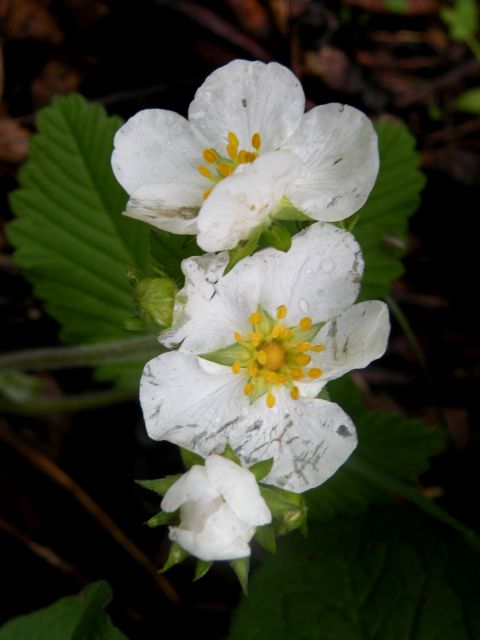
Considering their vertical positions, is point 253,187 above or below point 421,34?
above

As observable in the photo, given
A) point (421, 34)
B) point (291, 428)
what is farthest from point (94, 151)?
point (421, 34)

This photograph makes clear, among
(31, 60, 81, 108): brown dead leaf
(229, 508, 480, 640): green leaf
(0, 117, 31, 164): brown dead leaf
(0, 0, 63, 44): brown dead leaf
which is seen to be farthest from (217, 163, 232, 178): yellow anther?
(0, 0, 63, 44): brown dead leaf

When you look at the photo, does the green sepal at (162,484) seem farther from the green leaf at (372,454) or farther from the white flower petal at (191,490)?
the green leaf at (372,454)

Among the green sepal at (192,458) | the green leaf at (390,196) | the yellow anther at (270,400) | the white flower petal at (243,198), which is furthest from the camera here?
the green leaf at (390,196)

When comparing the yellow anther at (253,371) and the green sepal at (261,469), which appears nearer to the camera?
the green sepal at (261,469)

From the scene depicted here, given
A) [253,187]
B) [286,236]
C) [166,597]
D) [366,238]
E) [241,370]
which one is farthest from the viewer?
[166,597]

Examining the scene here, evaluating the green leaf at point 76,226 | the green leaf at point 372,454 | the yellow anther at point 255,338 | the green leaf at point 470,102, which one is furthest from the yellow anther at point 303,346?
the green leaf at point 470,102

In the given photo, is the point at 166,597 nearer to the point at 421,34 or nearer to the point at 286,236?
the point at 286,236

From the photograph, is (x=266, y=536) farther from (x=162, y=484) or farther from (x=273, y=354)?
(x=273, y=354)

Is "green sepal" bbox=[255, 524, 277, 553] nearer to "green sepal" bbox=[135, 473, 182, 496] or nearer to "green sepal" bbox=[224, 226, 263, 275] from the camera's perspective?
"green sepal" bbox=[135, 473, 182, 496]
